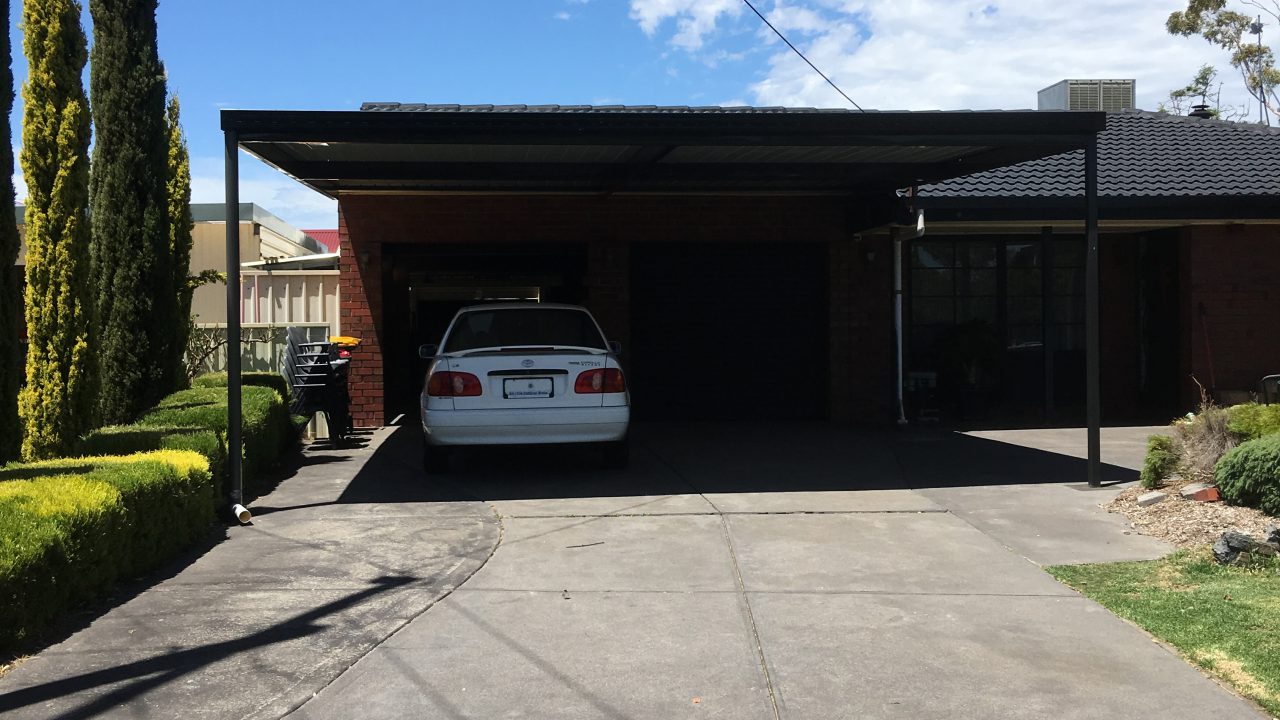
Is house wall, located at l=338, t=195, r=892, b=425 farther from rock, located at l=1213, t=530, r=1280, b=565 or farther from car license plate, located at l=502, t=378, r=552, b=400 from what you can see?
rock, located at l=1213, t=530, r=1280, b=565

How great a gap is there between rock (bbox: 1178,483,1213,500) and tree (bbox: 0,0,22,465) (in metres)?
8.20

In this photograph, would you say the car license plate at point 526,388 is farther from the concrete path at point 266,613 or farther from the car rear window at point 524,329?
the concrete path at point 266,613

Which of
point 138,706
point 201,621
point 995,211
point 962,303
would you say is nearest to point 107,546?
point 201,621

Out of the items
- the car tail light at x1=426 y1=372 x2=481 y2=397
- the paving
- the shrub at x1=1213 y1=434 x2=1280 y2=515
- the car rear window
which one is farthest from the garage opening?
the shrub at x1=1213 y1=434 x2=1280 y2=515

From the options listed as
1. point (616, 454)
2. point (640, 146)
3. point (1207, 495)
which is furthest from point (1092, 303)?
point (616, 454)

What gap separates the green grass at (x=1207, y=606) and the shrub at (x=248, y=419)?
6171 mm

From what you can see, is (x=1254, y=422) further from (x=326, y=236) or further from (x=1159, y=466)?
(x=326, y=236)

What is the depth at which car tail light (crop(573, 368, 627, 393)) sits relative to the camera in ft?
30.8

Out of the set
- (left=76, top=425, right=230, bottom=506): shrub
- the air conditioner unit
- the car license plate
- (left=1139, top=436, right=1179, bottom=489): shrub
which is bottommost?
(left=1139, top=436, right=1179, bottom=489): shrub

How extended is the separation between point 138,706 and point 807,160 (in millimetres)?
8650

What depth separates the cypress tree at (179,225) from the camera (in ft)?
37.2

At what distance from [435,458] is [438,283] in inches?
227

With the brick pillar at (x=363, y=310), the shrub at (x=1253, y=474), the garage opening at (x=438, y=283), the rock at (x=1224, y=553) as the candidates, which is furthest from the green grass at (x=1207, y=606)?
the brick pillar at (x=363, y=310)

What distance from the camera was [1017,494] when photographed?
8.94 m
